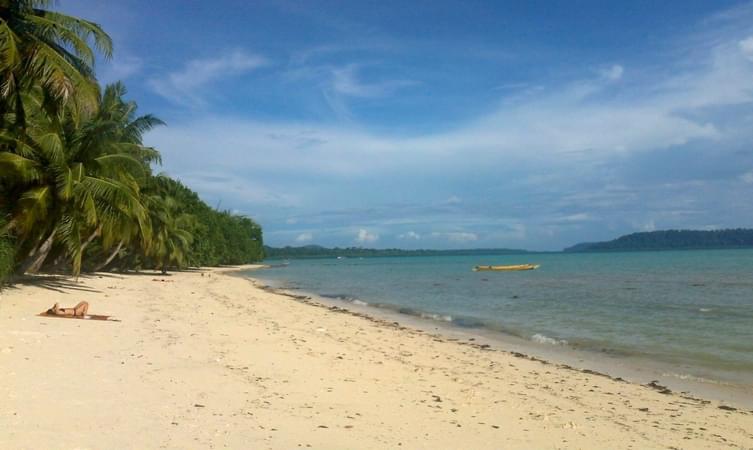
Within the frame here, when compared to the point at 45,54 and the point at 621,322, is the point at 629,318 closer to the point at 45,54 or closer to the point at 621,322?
the point at 621,322

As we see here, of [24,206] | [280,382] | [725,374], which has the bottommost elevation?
[725,374]

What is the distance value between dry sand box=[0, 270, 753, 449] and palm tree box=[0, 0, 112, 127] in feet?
16.7

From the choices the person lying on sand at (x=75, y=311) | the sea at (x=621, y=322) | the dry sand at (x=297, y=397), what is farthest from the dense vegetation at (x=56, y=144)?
the sea at (x=621, y=322)

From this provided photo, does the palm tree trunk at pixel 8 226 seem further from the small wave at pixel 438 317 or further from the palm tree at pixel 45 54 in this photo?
the small wave at pixel 438 317

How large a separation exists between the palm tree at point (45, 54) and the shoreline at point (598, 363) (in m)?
11.2

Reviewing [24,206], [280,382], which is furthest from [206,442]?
[24,206]

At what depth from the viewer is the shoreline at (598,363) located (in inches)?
378

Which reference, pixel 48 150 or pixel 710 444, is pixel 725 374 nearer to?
pixel 710 444

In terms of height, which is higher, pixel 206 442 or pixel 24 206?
pixel 24 206

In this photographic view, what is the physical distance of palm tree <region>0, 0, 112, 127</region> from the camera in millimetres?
12234

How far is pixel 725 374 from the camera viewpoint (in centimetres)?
1116

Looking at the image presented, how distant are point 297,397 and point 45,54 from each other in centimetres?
1019

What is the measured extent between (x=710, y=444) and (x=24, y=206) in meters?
17.9

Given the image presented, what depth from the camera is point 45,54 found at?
12.5m
